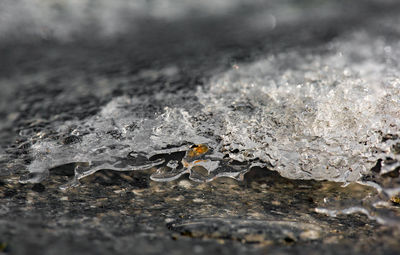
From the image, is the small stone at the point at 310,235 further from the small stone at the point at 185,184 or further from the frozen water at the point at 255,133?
the small stone at the point at 185,184

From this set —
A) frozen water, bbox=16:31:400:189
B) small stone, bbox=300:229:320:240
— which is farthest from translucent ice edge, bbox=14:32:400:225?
small stone, bbox=300:229:320:240

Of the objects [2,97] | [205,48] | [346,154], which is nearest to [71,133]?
[2,97]

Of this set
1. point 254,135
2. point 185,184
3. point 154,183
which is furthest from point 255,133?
point 154,183

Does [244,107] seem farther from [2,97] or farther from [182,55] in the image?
[2,97]

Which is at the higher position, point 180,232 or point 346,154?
point 346,154

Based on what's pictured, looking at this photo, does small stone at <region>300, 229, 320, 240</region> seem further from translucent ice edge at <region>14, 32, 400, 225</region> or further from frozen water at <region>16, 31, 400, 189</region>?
frozen water at <region>16, 31, 400, 189</region>

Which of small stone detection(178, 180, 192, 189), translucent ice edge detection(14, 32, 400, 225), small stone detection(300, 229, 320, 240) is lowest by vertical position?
small stone detection(300, 229, 320, 240)

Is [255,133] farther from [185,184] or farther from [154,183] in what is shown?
[154,183]

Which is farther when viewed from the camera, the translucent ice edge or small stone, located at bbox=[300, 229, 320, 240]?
the translucent ice edge

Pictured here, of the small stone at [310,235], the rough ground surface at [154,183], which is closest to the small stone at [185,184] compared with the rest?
the rough ground surface at [154,183]
